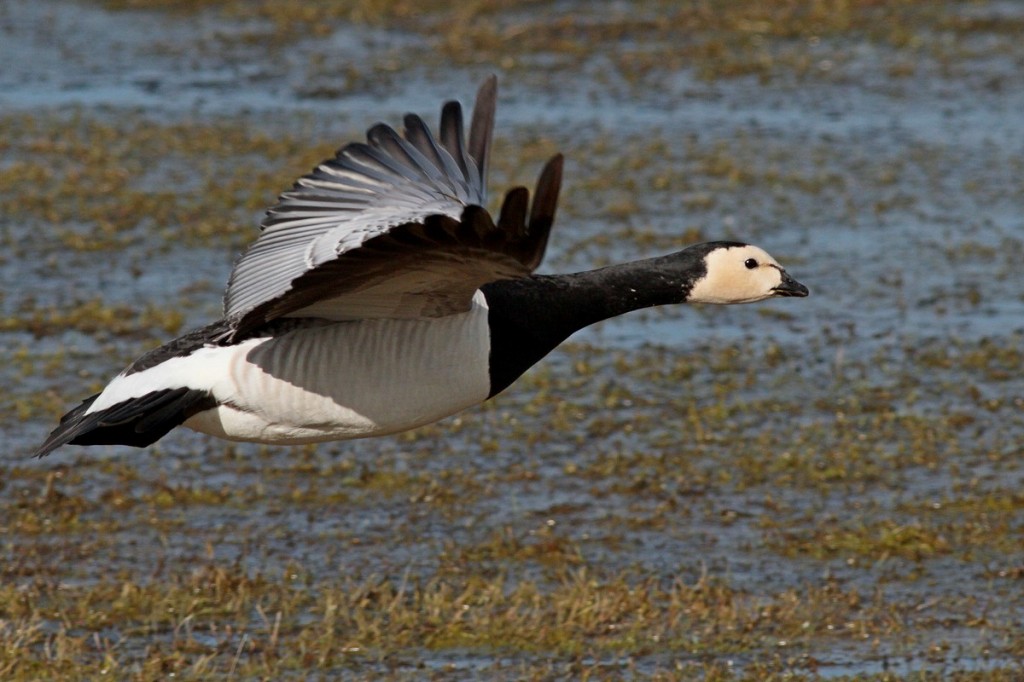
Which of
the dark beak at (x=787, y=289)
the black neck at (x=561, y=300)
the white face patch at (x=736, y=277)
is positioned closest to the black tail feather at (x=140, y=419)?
the black neck at (x=561, y=300)

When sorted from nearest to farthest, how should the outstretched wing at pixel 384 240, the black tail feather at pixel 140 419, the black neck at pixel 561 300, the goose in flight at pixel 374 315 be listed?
the outstretched wing at pixel 384 240 → the goose in flight at pixel 374 315 → the black tail feather at pixel 140 419 → the black neck at pixel 561 300

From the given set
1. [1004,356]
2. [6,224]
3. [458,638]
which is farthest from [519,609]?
[6,224]

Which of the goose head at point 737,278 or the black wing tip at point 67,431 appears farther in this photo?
the goose head at point 737,278

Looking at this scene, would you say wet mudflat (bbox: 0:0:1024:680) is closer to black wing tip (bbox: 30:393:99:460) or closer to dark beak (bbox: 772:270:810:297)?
black wing tip (bbox: 30:393:99:460)

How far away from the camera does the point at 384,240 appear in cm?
461

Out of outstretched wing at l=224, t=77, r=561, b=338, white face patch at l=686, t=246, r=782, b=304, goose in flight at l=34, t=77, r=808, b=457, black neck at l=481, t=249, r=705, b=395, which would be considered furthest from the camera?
white face patch at l=686, t=246, r=782, b=304

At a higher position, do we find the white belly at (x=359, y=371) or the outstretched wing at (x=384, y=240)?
the outstretched wing at (x=384, y=240)

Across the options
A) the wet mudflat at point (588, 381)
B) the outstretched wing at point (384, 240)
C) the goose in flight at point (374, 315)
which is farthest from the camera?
the wet mudflat at point (588, 381)

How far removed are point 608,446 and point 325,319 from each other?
3.56 m

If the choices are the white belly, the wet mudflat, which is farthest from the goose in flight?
the wet mudflat

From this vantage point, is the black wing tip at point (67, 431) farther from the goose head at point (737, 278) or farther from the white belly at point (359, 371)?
the goose head at point (737, 278)

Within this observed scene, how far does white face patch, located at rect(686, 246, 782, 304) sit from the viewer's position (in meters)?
6.08

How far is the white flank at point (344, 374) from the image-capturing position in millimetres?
5676

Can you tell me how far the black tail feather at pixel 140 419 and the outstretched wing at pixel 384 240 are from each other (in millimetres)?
256
